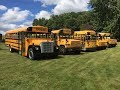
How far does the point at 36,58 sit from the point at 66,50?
5.03 m

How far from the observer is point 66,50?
965 inches

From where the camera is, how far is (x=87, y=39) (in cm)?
2867

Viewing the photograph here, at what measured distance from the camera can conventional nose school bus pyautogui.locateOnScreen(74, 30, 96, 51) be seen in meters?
28.3

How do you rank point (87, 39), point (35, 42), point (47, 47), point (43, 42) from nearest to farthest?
1. point (43, 42)
2. point (47, 47)
3. point (35, 42)
4. point (87, 39)

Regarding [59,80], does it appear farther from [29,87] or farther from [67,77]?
[29,87]

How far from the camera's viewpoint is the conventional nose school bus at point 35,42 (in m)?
19.9

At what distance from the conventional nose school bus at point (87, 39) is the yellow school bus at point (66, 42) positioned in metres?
2.69

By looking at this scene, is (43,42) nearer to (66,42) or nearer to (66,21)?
(66,42)

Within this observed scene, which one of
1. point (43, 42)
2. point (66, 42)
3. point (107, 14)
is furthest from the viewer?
point (107, 14)

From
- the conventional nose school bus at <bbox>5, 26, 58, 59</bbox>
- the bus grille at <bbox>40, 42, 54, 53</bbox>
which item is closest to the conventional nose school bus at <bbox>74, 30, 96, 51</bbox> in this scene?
the conventional nose school bus at <bbox>5, 26, 58, 59</bbox>

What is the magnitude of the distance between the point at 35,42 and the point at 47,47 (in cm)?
98

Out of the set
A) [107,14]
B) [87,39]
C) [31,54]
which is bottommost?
[31,54]

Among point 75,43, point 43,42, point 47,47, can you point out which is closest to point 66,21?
point 75,43

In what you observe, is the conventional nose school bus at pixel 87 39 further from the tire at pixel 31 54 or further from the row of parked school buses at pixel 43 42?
the tire at pixel 31 54
